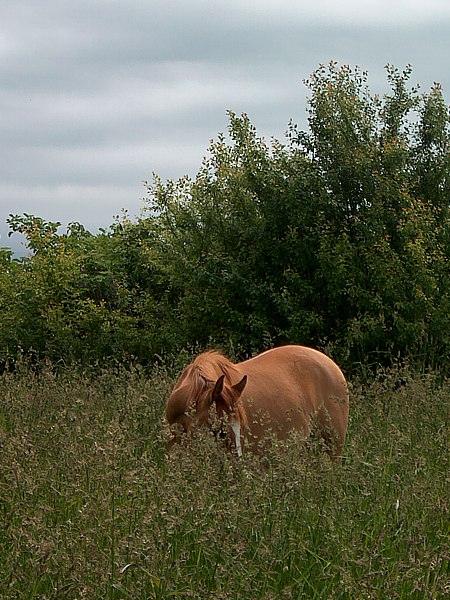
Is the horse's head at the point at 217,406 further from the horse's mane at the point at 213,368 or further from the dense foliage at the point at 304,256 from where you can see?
the dense foliage at the point at 304,256

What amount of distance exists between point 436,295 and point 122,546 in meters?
8.37

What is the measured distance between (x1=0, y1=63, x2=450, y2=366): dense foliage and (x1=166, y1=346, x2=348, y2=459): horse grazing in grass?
12.0 feet

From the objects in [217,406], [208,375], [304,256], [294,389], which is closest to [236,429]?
[217,406]

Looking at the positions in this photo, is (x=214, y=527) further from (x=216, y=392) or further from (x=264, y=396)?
(x=264, y=396)

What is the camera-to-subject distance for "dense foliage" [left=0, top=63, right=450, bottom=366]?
35.3ft

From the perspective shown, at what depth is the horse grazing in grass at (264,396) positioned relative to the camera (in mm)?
4914

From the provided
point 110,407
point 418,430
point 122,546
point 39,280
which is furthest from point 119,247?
point 122,546

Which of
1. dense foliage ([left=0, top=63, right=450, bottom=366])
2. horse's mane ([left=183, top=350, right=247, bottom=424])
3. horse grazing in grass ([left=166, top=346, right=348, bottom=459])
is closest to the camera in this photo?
horse grazing in grass ([left=166, top=346, right=348, bottom=459])

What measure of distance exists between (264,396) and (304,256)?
5.44m

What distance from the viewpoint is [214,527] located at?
3.55m

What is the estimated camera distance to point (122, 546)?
10.2ft

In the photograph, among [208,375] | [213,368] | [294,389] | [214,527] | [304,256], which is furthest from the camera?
[304,256]

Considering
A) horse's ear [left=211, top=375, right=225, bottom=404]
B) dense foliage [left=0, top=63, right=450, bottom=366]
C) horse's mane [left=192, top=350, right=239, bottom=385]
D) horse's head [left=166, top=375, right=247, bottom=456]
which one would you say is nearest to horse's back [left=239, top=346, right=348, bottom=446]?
horse's mane [left=192, top=350, right=239, bottom=385]

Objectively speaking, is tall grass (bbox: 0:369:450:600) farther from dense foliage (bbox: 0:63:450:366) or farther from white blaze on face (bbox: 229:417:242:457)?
dense foliage (bbox: 0:63:450:366)
